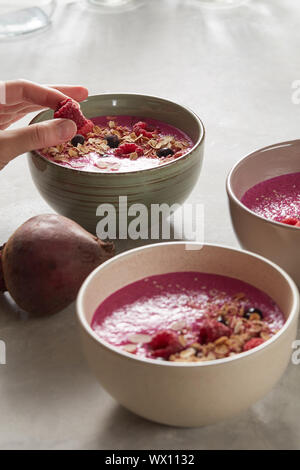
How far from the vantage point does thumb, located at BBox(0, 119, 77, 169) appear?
4.36 feet

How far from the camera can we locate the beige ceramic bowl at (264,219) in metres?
1.14

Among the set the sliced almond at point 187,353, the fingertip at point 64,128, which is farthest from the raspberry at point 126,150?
the sliced almond at point 187,353

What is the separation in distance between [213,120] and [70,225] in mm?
811

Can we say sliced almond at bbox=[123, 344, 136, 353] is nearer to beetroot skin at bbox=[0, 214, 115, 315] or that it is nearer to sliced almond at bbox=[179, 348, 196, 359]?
sliced almond at bbox=[179, 348, 196, 359]

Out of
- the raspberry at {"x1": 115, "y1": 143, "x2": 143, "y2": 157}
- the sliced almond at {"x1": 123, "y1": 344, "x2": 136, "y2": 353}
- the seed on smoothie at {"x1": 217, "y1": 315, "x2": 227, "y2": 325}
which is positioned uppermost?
the sliced almond at {"x1": 123, "y1": 344, "x2": 136, "y2": 353}

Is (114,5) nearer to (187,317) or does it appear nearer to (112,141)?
(112,141)

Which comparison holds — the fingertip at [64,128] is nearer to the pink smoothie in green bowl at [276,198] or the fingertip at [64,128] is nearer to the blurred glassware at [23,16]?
the pink smoothie in green bowl at [276,198]

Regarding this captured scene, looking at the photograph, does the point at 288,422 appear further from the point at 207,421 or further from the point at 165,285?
the point at 165,285

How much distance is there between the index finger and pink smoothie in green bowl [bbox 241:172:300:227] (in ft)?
1.36

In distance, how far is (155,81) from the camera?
2.23m

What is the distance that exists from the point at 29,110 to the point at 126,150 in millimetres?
311

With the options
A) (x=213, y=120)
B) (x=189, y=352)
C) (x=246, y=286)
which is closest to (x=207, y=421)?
(x=189, y=352)

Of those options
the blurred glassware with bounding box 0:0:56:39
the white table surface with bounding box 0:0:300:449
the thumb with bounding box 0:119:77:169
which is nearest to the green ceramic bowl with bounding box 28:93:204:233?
the thumb with bounding box 0:119:77:169

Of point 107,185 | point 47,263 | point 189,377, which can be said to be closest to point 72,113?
point 107,185
